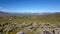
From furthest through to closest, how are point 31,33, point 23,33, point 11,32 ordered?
point 11,32 < point 31,33 < point 23,33

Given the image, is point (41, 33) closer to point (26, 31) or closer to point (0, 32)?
point (26, 31)

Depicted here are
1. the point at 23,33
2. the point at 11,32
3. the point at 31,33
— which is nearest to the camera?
the point at 23,33

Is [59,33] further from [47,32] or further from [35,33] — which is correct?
[35,33]

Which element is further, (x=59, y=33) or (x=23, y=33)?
(x=59, y=33)

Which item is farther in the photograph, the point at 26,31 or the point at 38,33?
the point at 38,33

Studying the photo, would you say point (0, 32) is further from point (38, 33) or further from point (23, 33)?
point (38, 33)

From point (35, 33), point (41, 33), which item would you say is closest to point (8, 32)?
point (35, 33)

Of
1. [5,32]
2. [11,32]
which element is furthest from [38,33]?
[5,32]

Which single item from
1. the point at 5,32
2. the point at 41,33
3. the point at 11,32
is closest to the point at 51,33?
the point at 41,33
